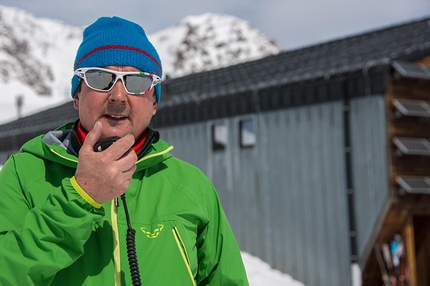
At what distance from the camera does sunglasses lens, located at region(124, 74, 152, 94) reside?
2486 millimetres

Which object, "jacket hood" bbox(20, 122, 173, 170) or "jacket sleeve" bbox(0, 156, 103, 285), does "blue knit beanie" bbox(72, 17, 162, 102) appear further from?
"jacket sleeve" bbox(0, 156, 103, 285)

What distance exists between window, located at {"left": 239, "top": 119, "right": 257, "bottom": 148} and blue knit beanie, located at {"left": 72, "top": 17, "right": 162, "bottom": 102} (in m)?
13.1

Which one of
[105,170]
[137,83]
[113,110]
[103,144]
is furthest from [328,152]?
[105,170]

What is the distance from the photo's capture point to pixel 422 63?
13.7 meters

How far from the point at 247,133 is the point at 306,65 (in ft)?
7.80

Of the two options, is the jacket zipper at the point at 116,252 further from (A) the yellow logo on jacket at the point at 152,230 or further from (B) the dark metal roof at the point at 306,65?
(B) the dark metal roof at the point at 306,65

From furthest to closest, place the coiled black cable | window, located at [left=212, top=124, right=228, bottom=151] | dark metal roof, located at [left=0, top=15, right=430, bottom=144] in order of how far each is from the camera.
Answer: window, located at [left=212, top=124, right=228, bottom=151] < dark metal roof, located at [left=0, top=15, right=430, bottom=144] < the coiled black cable

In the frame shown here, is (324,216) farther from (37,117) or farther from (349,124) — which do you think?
(37,117)

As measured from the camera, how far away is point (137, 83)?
2.52 metres

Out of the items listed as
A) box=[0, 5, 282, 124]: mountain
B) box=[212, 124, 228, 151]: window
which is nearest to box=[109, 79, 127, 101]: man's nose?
box=[212, 124, 228, 151]: window

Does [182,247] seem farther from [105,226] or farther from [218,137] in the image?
[218,137]

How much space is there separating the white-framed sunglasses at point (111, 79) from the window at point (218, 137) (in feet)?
46.0

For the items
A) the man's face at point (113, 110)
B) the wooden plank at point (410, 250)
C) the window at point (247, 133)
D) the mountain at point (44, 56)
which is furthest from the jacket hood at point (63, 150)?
the mountain at point (44, 56)

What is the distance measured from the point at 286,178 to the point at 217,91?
10.5 feet
